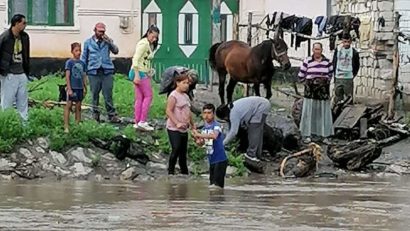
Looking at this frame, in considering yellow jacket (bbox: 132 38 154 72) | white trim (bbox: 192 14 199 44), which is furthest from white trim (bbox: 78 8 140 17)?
yellow jacket (bbox: 132 38 154 72)

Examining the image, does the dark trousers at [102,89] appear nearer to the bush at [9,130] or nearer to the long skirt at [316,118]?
the bush at [9,130]

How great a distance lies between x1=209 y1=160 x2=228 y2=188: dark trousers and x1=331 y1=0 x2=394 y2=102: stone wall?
10.7m

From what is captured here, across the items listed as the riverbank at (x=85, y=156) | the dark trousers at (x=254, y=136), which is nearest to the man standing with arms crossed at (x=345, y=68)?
the riverbank at (x=85, y=156)

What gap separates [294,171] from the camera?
18672 millimetres

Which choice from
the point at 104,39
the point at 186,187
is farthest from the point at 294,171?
the point at 104,39

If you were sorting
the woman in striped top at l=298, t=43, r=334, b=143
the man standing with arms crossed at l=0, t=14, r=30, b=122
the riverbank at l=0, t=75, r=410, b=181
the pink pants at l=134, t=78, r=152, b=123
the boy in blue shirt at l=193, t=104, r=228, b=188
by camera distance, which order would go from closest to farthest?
1. the boy in blue shirt at l=193, t=104, r=228, b=188
2. the riverbank at l=0, t=75, r=410, b=181
3. the man standing with arms crossed at l=0, t=14, r=30, b=122
4. the pink pants at l=134, t=78, r=152, b=123
5. the woman in striped top at l=298, t=43, r=334, b=143

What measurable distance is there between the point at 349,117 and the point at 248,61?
8.49 ft

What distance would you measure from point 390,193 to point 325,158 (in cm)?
441

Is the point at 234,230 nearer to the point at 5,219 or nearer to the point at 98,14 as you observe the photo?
the point at 5,219

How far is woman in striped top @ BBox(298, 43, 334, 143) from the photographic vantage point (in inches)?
837

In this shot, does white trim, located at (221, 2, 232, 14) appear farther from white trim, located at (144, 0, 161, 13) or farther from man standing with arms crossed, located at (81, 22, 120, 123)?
man standing with arms crossed, located at (81, 22, 120, 123)

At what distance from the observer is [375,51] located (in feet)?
88.0

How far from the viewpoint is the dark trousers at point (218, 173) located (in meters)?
15.7

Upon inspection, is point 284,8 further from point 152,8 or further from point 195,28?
point 152,8
